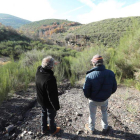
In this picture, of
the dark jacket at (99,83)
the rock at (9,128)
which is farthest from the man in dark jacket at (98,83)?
the rock at (9,128)

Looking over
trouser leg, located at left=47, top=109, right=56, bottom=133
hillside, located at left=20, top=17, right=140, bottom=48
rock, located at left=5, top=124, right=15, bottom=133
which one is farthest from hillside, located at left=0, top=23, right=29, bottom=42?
trouser leg, located at left=47, top=109, right=56, bottom=133

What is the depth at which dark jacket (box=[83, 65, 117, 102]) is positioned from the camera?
2.02 m

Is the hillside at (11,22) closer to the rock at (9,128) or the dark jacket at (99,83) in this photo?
the rock at (9,128)

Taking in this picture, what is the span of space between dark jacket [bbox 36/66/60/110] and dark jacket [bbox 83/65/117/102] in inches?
24.0

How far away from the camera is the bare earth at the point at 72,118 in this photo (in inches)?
99.6

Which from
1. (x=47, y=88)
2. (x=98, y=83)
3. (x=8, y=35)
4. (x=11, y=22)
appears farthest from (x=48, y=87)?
(x=11, y=22)

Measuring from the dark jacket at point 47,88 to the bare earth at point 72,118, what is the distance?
2.90ft

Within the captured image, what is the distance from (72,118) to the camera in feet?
10.3

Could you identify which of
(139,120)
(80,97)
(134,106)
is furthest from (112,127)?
(80,97)

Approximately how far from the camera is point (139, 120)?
2.90m

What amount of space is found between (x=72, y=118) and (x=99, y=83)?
5.32ft

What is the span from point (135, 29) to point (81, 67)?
3.28m

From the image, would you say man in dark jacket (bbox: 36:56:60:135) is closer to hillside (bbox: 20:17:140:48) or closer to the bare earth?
the bare earth

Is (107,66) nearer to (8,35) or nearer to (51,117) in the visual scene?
(51,117)
